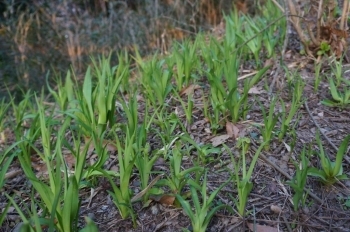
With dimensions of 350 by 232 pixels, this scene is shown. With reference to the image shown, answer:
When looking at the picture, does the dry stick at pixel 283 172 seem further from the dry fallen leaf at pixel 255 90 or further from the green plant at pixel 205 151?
the dry fallen leaf at pixel 255 90

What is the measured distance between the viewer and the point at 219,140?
172cm

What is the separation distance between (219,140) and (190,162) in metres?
0.20

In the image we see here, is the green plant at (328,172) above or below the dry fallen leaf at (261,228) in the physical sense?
above

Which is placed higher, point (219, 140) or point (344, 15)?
point (344, 15)

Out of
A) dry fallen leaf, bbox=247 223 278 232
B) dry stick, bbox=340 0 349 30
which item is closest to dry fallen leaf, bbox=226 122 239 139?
dry fallen leaf, bbox=247 223 278 232

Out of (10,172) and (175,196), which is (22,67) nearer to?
(10,172)

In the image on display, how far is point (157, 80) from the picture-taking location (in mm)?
2078

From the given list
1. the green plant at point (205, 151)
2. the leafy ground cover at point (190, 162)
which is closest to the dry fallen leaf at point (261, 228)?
the leafy ground cover at point (190, 162)

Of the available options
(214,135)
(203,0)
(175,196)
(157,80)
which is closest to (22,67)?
(203,0)

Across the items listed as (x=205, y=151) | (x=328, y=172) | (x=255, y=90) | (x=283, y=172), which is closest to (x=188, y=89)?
(x=255, y=90)

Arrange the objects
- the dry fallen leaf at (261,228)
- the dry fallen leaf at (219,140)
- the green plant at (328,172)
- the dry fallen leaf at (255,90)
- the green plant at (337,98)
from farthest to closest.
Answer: the dry fallen leaf at (255,90) → the green plant at (337,98) → the dry fallen leaf at (219,140) → the green plant at (328,172) → the dry fallen leaf at (261,228)

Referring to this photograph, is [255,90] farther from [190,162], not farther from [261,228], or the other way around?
[261,228]

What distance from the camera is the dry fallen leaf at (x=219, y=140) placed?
5.57ft

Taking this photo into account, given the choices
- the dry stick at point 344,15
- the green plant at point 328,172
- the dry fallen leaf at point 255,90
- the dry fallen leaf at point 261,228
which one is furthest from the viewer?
the dry stick at point 344,15
